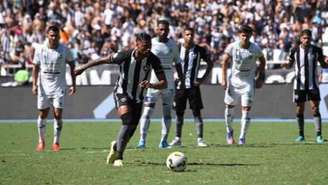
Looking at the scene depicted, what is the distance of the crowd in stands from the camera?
96.3 ft

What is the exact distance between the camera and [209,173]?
12320 millimetres

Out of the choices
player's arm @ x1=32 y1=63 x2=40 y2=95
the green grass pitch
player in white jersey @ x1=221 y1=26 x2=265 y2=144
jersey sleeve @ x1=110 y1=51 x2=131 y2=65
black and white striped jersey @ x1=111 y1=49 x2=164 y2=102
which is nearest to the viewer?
the green grass pitch

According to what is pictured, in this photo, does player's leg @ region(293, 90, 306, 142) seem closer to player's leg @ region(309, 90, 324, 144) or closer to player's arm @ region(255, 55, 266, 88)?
player's leg @ region(309, 90, 324, 144)

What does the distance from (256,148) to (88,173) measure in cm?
492

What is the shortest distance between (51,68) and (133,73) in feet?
11.9

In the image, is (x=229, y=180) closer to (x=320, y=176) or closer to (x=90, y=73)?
(x=320, y=176)

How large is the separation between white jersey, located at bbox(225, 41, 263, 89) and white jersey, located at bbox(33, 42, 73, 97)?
3277 millimetres

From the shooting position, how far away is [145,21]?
104 ft

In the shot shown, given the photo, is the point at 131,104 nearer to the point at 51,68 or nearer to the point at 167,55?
the point at 167,55

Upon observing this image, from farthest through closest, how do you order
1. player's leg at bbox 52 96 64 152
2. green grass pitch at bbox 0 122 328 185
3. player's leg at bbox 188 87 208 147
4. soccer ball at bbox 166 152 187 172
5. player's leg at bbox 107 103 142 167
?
player's leg at bbox 188 87 208 147 < player's leg at bbox 52 96 64 152 < player's leg at bbox 107 103 142 167 < soccer ball at bbox 166 152 187 172 < green grass pitch at bbox 0 122 328 185

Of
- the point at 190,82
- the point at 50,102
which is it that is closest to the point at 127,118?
the point at 50,102

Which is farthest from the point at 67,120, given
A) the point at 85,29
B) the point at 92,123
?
the point at 85,29

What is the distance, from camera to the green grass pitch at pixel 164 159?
11.7 m

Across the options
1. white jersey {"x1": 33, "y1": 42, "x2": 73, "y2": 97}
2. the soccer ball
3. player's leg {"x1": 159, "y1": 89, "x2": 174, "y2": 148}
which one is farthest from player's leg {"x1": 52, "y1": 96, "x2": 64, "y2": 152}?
the soccer ball
